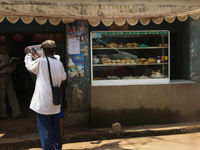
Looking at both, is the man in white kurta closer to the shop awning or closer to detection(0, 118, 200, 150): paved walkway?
the shop awning

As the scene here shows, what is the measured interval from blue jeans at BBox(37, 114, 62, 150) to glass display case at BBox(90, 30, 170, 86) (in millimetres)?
2166

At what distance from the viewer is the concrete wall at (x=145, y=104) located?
569 cm

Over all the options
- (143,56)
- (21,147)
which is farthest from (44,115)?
(143,56)

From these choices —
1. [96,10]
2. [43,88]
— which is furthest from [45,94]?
[96,10]

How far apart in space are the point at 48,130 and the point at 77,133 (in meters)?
1.75

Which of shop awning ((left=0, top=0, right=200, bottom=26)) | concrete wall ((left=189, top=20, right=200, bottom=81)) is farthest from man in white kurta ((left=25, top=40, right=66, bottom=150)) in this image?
concrete wall ((left=189, top=20, right=200, bottom=81))

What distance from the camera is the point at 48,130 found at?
3.66 m

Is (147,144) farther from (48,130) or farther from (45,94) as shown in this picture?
(45,94)

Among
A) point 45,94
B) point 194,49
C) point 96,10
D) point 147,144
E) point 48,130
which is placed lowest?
point 147,144

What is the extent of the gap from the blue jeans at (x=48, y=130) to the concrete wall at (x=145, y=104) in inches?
75.8

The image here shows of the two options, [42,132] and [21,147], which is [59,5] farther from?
[21,147]

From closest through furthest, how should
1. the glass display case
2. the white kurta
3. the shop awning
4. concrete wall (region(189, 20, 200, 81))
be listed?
the white kurta → the shop awning → the glass display case → concrete wall (region(189, 20, 200, 81))

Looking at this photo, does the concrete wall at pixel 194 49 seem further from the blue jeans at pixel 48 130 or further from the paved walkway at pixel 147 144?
Result: the blue jeans at pixel 48 130

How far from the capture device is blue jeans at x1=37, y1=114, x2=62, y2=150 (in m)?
3.63
